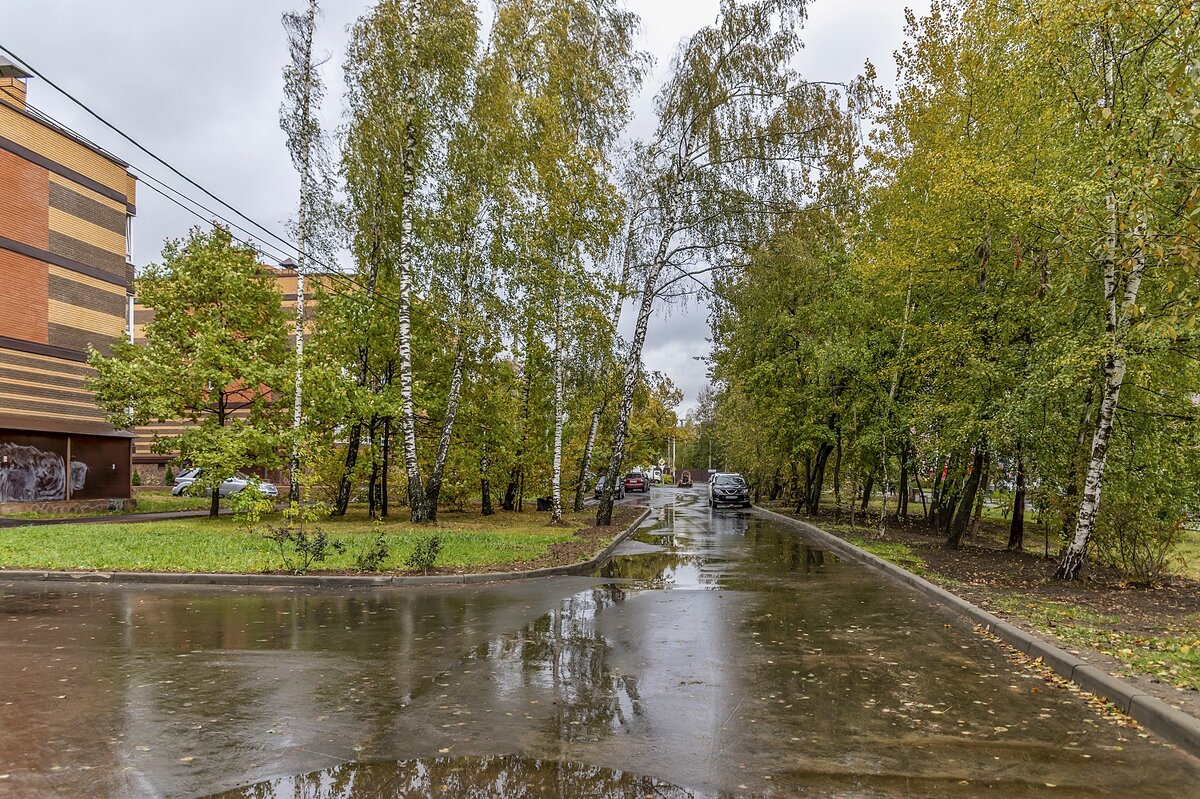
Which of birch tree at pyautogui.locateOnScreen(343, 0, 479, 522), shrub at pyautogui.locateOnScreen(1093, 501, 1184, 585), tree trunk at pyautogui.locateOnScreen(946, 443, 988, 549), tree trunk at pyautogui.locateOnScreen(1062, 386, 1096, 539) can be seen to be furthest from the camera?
birch tree at pyautogui.locateOnScreen(343, 0, 479, 522)

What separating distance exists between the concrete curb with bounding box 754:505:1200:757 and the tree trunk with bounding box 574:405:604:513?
16207 millimetres

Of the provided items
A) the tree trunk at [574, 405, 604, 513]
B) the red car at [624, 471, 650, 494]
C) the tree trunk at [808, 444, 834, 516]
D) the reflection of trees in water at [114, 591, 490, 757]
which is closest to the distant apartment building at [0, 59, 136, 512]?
the tree trunk at [574, 405, 604, 513]

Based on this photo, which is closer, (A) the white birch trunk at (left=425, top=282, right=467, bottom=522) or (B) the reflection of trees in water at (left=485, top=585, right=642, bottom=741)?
(B) the reflection of trees in water at (left=485, top=585, right=642, bottom=741)

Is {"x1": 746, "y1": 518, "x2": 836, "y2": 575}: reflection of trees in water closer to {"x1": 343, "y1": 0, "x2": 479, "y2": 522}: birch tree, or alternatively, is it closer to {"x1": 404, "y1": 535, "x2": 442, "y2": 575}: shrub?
{"x1": 404, "y1": 535, "x2": 442, "y2": 575}: shrub

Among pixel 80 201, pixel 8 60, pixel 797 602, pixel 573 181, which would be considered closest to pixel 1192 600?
pixel 797 602

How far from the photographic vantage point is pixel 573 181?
Result: 66.8ft

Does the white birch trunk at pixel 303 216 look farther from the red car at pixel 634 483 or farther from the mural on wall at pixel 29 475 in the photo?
the red car at pixel 634 483

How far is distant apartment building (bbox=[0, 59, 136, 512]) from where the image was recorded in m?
24.9

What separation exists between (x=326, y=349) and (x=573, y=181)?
34.3 feet

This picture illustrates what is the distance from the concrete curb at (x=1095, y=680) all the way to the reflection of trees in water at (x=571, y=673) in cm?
388

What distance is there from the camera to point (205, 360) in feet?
70.3

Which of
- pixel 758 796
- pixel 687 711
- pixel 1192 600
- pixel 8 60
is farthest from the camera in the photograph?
pixel 1192 600

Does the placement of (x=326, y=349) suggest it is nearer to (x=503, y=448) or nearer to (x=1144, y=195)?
(x=503, y=448)

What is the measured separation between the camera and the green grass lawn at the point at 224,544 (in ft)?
41.8
